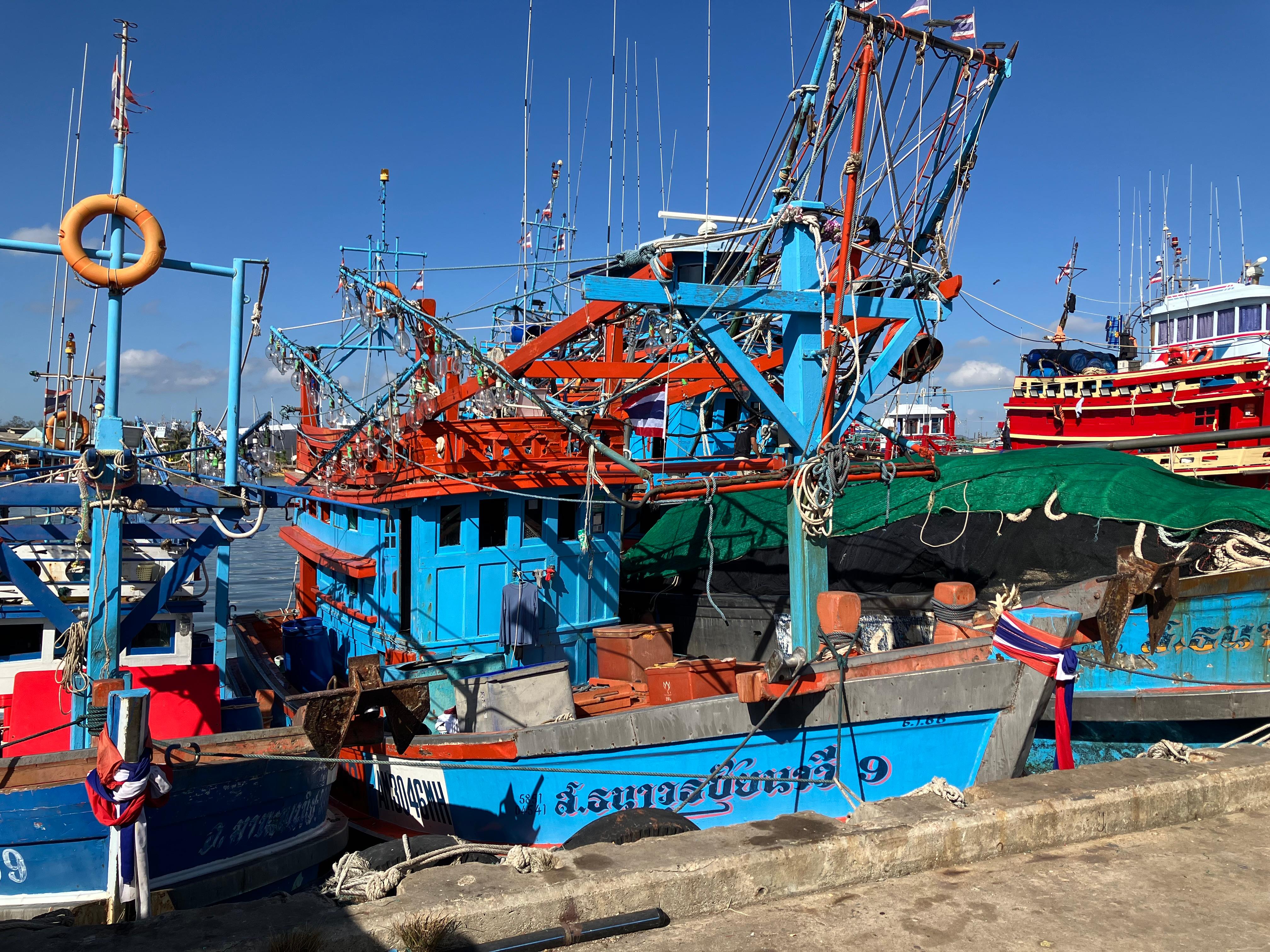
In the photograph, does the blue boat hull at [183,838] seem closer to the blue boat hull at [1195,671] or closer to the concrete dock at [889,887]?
the concrete dock at [889,887]

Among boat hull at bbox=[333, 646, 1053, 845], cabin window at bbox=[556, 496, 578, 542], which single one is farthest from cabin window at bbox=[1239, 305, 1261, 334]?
boat hull at bbox=[333, 646, 1053, 845]

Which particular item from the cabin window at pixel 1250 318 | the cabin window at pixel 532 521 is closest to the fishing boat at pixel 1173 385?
the cabin window at pixel 1250 318

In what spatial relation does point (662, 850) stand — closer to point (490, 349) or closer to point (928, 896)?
point (928, 896)

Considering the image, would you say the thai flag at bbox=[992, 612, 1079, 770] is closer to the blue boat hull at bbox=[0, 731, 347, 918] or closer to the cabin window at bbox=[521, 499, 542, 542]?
the blue boat hull at bbox=[0, 731, 347, 918]

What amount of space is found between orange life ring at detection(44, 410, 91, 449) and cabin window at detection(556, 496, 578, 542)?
5.00 metres

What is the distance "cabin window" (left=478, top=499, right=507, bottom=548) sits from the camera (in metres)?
10.3

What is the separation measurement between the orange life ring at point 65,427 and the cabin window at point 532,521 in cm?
455

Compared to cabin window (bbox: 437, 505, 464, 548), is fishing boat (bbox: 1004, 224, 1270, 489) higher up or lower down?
higher up

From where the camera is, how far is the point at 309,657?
1194 centimetres

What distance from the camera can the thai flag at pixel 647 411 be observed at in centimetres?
1334

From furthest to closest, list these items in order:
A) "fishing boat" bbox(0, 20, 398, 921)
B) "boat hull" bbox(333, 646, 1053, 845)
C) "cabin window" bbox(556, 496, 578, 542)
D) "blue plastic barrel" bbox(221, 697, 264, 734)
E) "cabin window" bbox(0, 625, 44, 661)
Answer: "cabin window" bbox(556, 496, 578, 542)
"cabin window" bbox(0, 625, 44, 661)
"blue plastic barrel" bbox(221, 697, 264, 734)
"boat hull" bbox(333, 646, 1053, 845)
"fishing boat" bbox(0, 20, 398, 921)

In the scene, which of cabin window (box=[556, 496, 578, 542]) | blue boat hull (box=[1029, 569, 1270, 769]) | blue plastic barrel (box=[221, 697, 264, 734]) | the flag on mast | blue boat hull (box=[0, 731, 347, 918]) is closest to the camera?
blue boat hull (box=[0, 731, 347, 918])

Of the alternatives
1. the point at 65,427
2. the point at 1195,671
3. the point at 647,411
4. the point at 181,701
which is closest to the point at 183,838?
the point at 181,701

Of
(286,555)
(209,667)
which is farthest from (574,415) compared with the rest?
(286,555)
